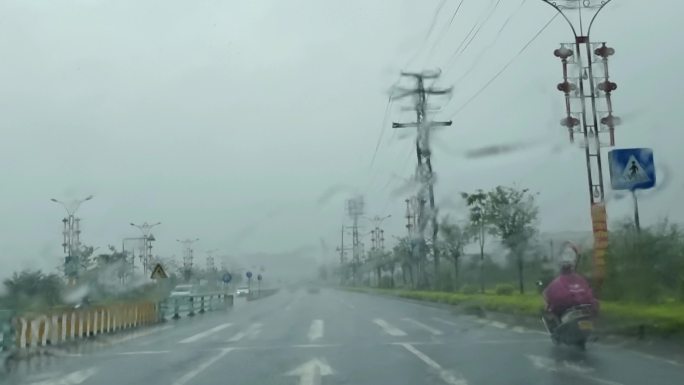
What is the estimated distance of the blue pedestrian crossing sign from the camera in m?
19.1

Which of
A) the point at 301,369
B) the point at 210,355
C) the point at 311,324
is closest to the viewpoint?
the point at 301,369

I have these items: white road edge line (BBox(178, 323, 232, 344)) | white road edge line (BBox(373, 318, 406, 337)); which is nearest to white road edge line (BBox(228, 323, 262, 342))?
white road edge line (BBox(178, 323, 232, 344))

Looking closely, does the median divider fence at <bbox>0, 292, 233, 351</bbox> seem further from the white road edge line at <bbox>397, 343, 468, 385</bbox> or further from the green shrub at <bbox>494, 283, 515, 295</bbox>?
the green shrub at <bbox>494, 283, 515, 295</bbox>

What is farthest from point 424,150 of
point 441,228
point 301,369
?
point 301,369

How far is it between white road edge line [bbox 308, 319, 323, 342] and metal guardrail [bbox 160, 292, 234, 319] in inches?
416

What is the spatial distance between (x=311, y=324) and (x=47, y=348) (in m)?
9.55

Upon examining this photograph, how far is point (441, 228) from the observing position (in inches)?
2110

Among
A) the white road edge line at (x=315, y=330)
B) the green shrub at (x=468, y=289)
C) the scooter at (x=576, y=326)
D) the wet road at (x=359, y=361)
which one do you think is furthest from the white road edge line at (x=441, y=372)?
the green shrub at (x=468, y=289)

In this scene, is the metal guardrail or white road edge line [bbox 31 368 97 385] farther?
the metal guardrail

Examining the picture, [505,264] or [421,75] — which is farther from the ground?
[421,75]

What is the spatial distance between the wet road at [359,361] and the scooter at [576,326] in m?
0.25

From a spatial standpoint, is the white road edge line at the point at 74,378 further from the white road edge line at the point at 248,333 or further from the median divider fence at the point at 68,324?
the white road edge line at the point at 248,333

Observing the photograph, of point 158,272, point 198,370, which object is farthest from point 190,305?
point 198,370

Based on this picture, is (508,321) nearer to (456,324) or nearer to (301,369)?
(456,324)
